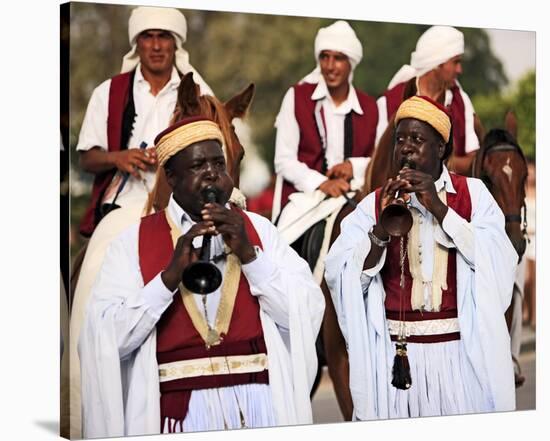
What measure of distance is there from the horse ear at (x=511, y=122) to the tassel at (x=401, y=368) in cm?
173

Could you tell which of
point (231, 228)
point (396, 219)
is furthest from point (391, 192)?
point (231, 228)

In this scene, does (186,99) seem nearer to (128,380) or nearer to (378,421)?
(128,380)

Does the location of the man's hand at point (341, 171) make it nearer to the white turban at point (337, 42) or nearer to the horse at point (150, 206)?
the white turban at point (337, 42)

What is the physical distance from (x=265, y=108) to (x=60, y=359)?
1.99 meters

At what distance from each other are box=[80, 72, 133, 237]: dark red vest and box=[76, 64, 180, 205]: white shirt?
0.03 meters

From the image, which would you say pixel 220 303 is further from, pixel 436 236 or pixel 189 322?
pixel 436 236

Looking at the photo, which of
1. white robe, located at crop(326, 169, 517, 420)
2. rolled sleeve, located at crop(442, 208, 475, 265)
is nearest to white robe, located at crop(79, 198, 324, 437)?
white robe, located at crop(326, 169, 517, 420)

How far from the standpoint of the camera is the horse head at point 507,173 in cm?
955

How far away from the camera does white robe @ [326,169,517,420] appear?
8953 millimetres

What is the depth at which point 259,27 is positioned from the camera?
352 inches

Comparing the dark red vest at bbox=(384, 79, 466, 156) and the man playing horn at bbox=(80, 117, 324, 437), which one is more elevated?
the dark red vest at bbox=(384, 79, 466, 156)

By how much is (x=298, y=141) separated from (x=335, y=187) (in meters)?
0.37

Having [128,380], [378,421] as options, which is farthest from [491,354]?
[128,380]

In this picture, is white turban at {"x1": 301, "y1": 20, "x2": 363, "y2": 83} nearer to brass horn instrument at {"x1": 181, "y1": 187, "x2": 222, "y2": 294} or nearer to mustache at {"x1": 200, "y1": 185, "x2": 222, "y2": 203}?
mustache at {"x1": 200, "y1": 185, "x2": 222, "y2": 203}
